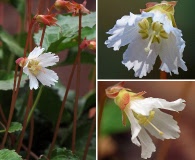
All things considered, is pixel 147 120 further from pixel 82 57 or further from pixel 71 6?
pixel 82 57

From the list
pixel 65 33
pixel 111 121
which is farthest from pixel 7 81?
pixel 111 121

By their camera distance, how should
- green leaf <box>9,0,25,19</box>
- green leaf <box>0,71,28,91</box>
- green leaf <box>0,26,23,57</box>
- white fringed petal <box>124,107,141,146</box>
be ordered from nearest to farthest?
white fringed petal <box>124,107,141,146</box> < green leaf <box>0,71,28,91</box> < green leaf <box>0,26,23,57</box> < green leaf <box>9,0,25,19</box>

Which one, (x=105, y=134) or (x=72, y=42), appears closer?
(x=72, y=42)

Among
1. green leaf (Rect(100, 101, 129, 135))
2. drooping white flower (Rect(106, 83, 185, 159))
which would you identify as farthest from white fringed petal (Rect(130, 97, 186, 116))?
green leaf (Rect(100, 101, 129, 135))

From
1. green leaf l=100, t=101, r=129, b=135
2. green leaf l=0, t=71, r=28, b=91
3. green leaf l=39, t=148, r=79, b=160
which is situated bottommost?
green leaf l=100, t=101, r=129, b=135

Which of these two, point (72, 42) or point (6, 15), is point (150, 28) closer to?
point (72, 42)

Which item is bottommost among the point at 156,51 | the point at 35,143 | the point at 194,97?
the point at 35,143

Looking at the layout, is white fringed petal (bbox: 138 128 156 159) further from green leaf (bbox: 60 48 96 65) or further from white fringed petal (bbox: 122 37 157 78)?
green leaf (bbox: 60 48 96 65)

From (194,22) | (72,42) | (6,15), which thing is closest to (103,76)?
(72,42)
